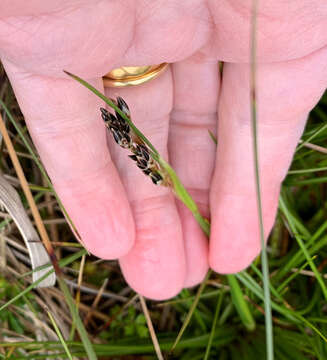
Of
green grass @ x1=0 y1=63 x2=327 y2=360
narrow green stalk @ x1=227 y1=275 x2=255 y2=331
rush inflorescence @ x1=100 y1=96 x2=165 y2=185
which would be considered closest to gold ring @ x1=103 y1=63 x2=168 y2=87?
green grass @ x1=0 y1=63 x2=327 y2=360

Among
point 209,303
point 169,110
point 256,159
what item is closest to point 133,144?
point 256,159

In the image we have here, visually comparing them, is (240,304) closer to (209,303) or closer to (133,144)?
(209,303)

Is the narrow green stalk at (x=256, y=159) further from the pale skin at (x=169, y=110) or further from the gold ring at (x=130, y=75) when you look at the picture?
the gold ring at (x=130, y=75)

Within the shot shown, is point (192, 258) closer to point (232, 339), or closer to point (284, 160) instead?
point (232, 339)

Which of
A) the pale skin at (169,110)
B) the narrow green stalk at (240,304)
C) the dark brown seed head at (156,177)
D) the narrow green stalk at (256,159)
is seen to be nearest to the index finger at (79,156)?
the pale skin at (169,110)

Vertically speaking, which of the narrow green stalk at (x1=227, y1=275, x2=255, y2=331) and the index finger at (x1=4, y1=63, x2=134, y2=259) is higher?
the index finger at (x1=4, y1=63, x2=134, y2=259)

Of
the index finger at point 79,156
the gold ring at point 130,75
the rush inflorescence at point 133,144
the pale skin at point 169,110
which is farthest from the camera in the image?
the gold ring at point 130,75

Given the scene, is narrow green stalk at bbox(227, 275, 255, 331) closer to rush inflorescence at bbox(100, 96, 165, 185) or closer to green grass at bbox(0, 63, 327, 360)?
green grass at bbox(0, 63, 327, 360)
